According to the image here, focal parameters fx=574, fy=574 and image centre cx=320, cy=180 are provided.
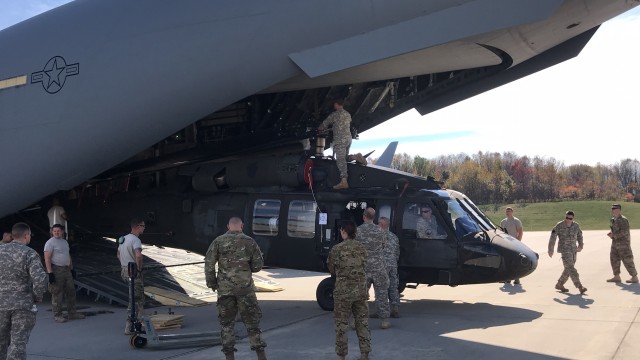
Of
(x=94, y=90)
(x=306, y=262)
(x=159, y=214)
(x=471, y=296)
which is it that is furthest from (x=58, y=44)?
(x=471, y=296)

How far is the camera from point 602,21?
1019 cm

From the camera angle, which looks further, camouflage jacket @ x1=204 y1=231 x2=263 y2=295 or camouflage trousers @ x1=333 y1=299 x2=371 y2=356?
camouflage jacket @ x1=204 y1=231 x2=263 y2=295

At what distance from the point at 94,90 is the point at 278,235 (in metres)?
4.56

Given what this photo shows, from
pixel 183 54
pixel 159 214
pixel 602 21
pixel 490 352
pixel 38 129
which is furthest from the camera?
pixel 159 214

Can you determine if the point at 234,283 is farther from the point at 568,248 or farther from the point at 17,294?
the point at 568,248

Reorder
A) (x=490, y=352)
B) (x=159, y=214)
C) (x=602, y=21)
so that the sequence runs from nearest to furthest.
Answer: (x=490, y=352)
(x=602, y=21)
(x=159, y=214)

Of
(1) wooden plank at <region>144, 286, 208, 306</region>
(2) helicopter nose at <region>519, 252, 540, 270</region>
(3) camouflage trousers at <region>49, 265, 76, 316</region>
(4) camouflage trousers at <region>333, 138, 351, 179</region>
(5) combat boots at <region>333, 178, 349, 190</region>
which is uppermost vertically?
(4) camouflage trousers at <region>333, 138, 351, 179</region>

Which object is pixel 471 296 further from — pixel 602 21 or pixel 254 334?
pixel 254 334

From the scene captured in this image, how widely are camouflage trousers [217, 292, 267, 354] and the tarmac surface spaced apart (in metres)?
0.80

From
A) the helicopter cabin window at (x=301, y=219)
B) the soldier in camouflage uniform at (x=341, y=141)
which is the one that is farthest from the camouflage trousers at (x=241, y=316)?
the soldier in camouflage uniform at (x=341, y=141)

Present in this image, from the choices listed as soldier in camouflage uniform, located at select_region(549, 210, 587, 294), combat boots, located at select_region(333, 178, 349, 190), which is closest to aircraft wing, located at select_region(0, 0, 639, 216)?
combat boots, located at select_region(333, 178, 349, 190)

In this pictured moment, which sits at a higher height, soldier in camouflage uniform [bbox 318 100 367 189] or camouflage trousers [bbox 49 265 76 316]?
soldier in camouflage uniform [bbox 318 100 367 189]

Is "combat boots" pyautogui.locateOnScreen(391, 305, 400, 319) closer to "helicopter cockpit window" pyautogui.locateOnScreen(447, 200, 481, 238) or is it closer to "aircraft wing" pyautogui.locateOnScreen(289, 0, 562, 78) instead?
"helicopter cockpit window" pyautogui.locateOnScreen(447, 200, 481, 238)

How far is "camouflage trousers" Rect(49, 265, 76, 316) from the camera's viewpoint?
10.4 metres
